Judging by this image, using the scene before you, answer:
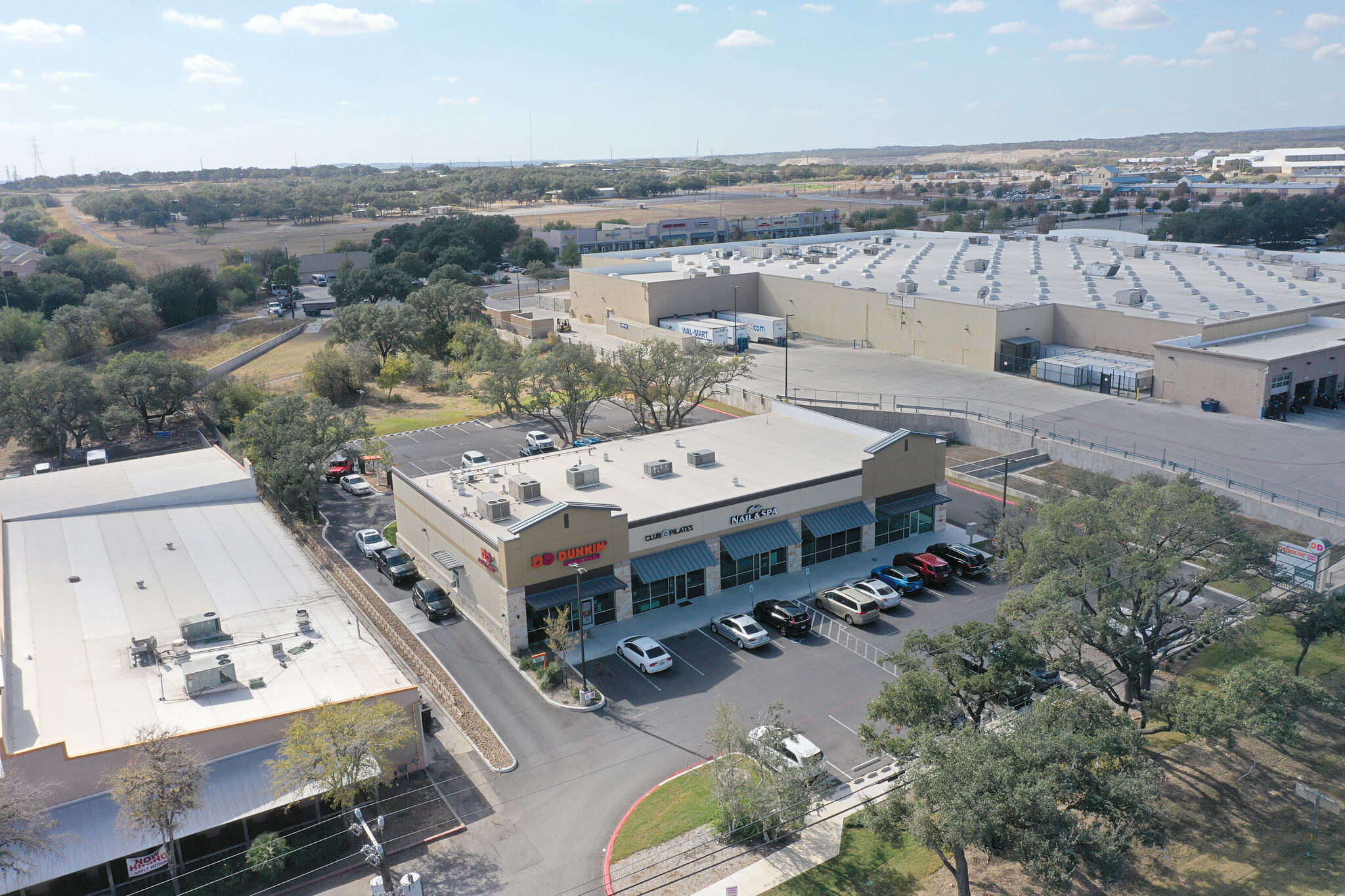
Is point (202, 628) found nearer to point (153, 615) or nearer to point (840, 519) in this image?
point (153, 615)

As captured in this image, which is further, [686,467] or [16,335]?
[16,335]

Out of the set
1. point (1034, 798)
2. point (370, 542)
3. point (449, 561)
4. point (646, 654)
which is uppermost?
point (1034, 798)

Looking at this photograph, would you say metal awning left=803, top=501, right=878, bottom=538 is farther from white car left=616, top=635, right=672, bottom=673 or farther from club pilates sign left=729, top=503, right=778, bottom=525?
white car left=616, top=635, right=672, bottom=673

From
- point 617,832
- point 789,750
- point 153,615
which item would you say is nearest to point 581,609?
point 617,832

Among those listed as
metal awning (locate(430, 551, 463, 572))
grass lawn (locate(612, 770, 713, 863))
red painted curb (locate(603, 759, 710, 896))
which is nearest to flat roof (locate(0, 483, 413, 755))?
metal awning (locate(430, 551, 463, 572))

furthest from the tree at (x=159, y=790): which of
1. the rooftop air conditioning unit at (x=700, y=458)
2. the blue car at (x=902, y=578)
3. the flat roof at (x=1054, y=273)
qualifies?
the flat roof at (x=1054, y=273)

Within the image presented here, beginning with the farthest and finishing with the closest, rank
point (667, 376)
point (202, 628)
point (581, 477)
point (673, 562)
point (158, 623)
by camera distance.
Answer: point (667, 376) < point (581, 477) < point (673, 562) < point (158, 623) < point (202, 628)

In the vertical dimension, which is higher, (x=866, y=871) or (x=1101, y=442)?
(x=1101, y=442)

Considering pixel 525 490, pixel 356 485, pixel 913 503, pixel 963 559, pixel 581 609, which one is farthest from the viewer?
pixel 356 485
